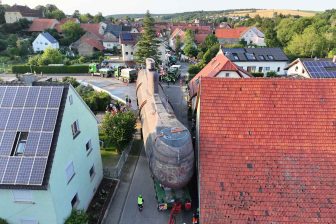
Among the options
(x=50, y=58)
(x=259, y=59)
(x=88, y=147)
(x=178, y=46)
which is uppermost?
(x=259, y=59)

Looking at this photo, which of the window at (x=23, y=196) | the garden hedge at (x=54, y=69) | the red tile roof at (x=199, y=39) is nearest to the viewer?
the window at (x=23, y=196)

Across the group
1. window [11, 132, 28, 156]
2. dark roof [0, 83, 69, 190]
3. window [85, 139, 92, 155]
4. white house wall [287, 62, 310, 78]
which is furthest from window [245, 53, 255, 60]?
window [11, 132, 28, 156]

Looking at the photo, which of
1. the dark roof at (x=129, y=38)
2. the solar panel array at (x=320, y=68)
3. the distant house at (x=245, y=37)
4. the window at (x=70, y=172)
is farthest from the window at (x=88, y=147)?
the distant house at (x=245, y=37)

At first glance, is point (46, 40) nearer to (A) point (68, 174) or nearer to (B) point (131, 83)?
(B) point (131, 83)

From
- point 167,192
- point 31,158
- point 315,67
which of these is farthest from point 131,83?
point 31,158

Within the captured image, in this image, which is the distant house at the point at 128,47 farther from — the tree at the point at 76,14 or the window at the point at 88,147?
the tree at the point at 76,14

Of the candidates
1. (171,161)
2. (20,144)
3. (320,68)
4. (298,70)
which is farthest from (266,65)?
(20,144)

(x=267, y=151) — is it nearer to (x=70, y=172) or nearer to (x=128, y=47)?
(x=70, y=172)
